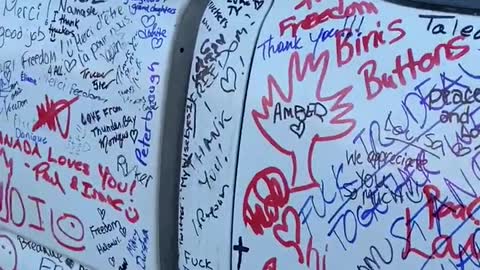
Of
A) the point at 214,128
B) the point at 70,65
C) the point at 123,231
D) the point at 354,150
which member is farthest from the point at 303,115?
the point at 70,65

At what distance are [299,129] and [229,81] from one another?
9.1 inches

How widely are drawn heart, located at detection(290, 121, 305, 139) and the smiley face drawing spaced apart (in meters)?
1.11

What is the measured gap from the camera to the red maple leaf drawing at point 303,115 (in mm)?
2127

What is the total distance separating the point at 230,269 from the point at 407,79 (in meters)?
0.59

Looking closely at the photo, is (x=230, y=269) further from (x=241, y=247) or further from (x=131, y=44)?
(x=131, y=44)

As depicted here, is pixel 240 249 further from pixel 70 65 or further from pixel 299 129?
pixel 70 65

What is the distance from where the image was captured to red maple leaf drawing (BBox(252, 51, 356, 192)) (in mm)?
2127

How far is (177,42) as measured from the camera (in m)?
2.46

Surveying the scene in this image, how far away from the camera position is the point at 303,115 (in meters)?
2.17

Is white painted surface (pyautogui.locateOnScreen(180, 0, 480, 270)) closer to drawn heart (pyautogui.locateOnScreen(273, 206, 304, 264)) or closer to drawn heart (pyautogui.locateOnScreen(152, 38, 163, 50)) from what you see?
drawn heart (pyautogui.locateOnScreen(273, 206, 304, 264))

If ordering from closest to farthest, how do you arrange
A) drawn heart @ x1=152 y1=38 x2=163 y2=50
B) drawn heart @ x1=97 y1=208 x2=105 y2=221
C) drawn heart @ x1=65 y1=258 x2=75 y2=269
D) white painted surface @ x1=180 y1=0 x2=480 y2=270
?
white painted surface @ x1=180 y1=0 x2=480 y2=270
drawn heart @ x1=152 y1=38 x2=163 y2=50
drawn heart @ x1=97 y1=208 x2=105 y2=221
drawn heart @ x1=65 y1=258 x2=75 y2=269

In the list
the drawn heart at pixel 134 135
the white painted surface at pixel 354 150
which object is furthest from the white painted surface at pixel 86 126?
the white painted surface at pixel 354 150

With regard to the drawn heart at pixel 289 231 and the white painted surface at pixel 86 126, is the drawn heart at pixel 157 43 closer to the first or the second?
the white painted surface at pixel 86 126

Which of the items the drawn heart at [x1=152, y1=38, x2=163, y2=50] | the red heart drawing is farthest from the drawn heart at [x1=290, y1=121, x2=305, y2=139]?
the drawn heart at [x1=152, y1=38, x2=163, y2=50]
